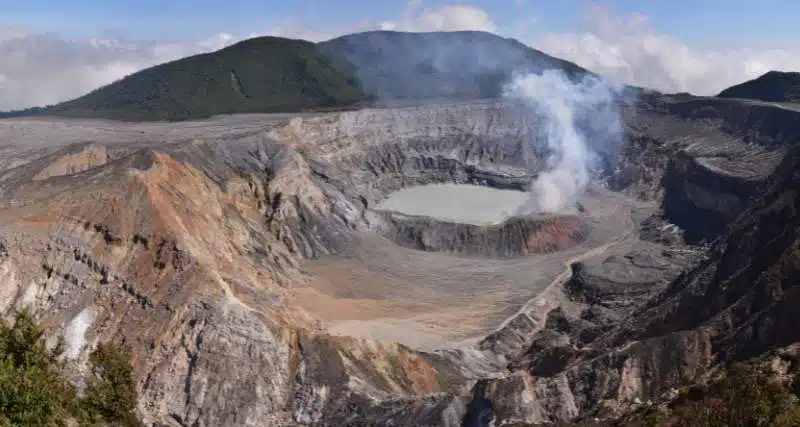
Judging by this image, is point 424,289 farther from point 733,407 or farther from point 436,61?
point 436,61

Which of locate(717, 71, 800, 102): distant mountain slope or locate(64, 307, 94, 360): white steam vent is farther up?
locate(717, 71, 800, 102): distant mountain slope

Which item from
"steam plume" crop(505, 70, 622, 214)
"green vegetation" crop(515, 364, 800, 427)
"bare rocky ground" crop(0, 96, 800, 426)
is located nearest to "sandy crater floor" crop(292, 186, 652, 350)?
"bare rocky ground" crop(0, 96, 800, 426)

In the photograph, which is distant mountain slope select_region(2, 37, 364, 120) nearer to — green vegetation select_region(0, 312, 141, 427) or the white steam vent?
the white steam vent

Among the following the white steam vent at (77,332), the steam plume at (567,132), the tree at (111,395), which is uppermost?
the steam plume at (567,132)

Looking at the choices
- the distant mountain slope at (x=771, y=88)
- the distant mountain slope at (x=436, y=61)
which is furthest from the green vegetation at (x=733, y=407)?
the distant mountain slope at (x=436, y=61)

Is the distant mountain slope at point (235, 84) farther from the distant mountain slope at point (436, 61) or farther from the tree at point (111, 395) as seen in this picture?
the tree at point (111, 395)

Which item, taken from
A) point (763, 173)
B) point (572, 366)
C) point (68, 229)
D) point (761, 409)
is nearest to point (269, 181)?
point (68, 229)

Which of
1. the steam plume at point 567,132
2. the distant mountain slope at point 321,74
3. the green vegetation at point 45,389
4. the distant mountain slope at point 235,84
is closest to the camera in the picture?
the green vegetation at point 45,389
